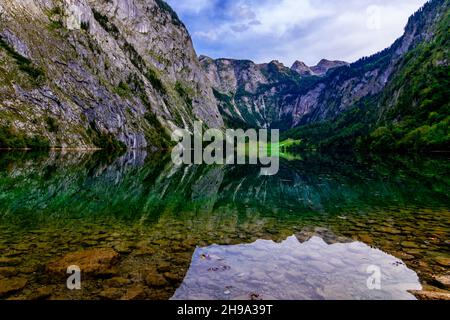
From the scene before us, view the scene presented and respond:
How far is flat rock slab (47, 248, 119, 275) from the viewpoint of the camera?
42.6 feet

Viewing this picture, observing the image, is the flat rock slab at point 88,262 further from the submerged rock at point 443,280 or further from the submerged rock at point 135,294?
the submerged rock at point 443,280

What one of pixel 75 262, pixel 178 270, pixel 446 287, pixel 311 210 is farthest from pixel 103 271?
pixel 311 210

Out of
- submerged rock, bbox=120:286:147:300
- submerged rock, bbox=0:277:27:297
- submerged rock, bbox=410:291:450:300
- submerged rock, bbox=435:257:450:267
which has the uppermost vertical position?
submerged rock, bbox=435:257:450:267

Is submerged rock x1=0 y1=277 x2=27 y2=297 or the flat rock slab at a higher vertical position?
the flat rock slab

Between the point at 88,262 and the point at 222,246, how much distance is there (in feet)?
21.3

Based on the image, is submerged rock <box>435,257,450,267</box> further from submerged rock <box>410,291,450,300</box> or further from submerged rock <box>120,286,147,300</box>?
submerged rock <box>120,286,147,300</box>

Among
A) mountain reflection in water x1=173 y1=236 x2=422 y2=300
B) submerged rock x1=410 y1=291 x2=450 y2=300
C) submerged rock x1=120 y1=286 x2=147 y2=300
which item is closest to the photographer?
submerged rock x1=410 y1=291 x2=450 y2=300

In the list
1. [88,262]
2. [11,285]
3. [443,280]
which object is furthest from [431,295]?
[11,285]

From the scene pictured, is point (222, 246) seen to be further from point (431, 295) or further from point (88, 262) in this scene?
point (431, 295)

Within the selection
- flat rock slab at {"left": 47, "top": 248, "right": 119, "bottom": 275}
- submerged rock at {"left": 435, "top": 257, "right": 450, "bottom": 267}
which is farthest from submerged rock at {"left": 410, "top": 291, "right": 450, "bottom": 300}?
flat rock slab at {"left": 47, "top": 248, "right": 119, "bottom": 275}

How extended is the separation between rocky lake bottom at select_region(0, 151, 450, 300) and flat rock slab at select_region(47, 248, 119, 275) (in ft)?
0.15

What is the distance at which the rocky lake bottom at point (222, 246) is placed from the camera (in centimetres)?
1175

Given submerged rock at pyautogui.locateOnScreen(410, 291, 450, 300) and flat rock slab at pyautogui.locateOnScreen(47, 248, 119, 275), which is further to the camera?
flat rock slab at pyautogui.locateOnScreen(47, 248, 119, 275)

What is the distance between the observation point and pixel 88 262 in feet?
44.8
